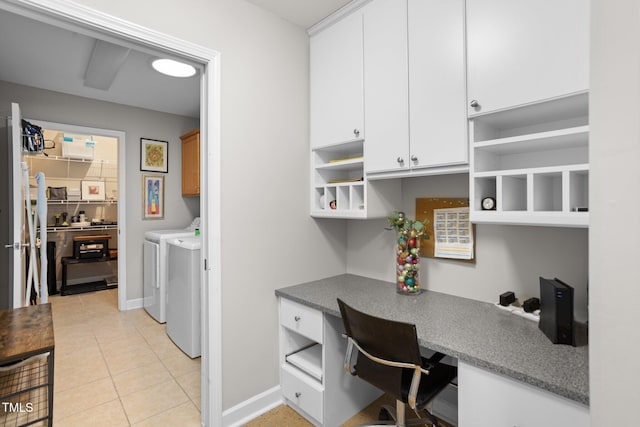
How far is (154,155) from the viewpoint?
407cm

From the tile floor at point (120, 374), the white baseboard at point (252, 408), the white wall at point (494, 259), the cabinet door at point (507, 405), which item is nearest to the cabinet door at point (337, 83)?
the white wall at point (494, 259)

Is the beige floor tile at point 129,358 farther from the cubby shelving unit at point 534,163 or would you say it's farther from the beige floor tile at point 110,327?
the cubby shelving unit at point 534,163

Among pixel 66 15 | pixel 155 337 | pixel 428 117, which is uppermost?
pixel 66 15

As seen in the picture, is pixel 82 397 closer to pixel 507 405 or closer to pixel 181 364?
pixel 181 364

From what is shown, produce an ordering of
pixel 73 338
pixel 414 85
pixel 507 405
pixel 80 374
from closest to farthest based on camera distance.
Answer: pixel 507 405
pixel 414 85
pixel 80 374
pixel 73 338

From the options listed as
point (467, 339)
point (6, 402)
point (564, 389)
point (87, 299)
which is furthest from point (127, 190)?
point (564, 389)

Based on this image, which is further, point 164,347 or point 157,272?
point 157,272

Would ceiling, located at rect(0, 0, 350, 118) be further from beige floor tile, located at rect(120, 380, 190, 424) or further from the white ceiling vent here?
beige floor tile, located at rect(120, 380, 190, 424)

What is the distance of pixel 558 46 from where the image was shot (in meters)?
1.16

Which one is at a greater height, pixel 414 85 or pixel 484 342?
pixel 414 85

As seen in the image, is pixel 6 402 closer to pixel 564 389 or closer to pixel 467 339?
pixel 467 339

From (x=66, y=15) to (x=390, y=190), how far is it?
1789mm

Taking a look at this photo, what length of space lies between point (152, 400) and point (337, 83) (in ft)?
7.86

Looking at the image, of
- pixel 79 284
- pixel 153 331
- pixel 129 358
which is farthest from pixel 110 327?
pixel 79 284
